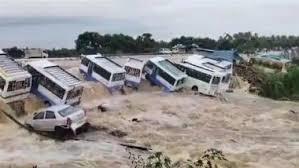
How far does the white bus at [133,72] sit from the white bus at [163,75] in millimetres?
1526

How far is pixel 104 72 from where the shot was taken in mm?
41812

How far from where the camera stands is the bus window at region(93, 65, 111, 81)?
4172cm

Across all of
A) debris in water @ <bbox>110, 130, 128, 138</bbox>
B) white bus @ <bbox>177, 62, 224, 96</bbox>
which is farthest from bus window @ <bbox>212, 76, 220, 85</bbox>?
debris in water @ <bbox>110, 130, 128, 138</bbox>

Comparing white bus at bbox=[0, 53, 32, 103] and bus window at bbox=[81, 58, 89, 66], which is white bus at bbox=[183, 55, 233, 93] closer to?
bus window at bbox=[81, 58, 89, 66]

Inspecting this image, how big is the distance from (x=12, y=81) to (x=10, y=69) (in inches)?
34.4

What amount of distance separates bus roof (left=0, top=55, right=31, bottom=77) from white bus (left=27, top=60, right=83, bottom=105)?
1.57 meters

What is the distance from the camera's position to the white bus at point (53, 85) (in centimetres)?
3384

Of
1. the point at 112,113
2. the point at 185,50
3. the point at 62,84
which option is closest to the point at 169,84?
the point at 112,113

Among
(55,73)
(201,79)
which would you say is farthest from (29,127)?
Answer: (201,79)

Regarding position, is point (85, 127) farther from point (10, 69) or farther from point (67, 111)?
point (10, 69)

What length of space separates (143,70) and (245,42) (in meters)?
66.3

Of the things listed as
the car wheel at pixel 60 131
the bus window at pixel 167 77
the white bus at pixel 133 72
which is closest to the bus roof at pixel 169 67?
the bus window at pixel 167 77

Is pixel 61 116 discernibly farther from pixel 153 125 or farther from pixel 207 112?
pixel 207 112

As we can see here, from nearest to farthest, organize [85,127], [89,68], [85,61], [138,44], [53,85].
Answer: [85,127] < [53,85] < [89,68] < [85,61] < [138,44]
